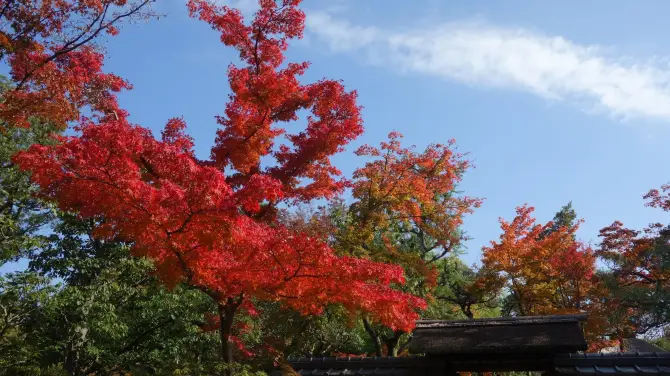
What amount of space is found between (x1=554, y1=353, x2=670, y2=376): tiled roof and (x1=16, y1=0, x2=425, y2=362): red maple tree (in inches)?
148

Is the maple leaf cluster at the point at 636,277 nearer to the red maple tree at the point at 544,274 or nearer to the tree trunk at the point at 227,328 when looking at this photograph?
the red maple tree at the point at 544,274

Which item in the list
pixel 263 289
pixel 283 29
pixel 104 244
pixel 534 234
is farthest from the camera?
pixel 534 234

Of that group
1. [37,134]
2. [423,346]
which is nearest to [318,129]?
[423,346]

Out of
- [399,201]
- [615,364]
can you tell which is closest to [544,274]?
[399,201]

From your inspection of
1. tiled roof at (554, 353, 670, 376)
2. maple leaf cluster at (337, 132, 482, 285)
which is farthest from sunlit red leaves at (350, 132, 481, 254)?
tiled roof at (554, 353, 670, 376)

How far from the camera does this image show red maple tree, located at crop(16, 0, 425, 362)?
8727 millimetres

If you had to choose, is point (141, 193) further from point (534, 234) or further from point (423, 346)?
point (534, 234)

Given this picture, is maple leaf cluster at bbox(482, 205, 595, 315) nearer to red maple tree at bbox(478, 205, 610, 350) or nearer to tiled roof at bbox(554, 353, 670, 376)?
red maple tree at bbox(478, 205, 610, 350)

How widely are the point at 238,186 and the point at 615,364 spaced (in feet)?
26.2

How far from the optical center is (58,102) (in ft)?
33.7

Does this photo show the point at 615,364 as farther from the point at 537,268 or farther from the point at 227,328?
the point at 537,268

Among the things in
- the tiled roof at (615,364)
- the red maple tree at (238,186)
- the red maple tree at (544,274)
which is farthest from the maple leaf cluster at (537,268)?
the tiled roof at (615,364)

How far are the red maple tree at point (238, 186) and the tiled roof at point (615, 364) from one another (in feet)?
12.4

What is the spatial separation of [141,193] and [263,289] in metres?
2.96
